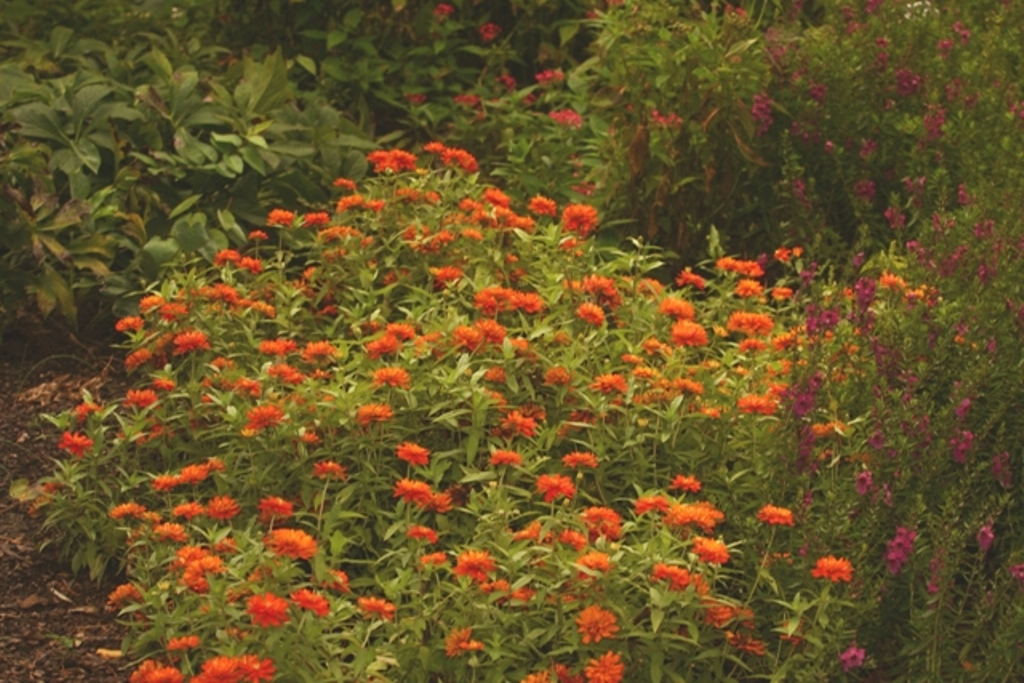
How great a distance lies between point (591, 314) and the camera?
3.94m

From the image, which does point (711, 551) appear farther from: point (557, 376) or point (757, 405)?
point (557, 376)

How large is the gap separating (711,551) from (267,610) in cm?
88

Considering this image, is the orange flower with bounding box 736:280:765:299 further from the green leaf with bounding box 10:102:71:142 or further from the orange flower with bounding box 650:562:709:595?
the green leaf with bounding box 10:102:71:142

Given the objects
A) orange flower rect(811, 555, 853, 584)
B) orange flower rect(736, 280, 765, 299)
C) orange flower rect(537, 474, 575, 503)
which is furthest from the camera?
orange flower rect(736, 280, 765, 299)

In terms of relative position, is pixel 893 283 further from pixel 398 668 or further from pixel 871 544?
pixel 398 668

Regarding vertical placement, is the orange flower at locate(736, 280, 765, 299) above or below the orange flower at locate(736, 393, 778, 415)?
above

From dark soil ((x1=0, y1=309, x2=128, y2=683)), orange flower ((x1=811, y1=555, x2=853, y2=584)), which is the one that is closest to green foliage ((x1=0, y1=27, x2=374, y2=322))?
dark soil ((x1=0, y1=309, x2=128, y2=683))

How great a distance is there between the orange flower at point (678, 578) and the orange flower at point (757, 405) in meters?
0.65

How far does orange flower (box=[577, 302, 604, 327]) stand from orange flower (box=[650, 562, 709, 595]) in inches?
37.4

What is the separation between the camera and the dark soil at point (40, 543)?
354cm

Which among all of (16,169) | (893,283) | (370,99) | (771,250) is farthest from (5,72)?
(893,283)

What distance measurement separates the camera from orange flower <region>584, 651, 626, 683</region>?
9.78 ft

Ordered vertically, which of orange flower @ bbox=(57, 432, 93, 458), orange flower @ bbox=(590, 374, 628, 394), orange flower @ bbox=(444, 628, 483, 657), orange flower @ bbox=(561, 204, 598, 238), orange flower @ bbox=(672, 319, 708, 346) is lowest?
orange flower @ bbox=(57, 432, 93, 458)

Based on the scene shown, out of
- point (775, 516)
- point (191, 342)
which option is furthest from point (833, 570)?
point (191, 342)
